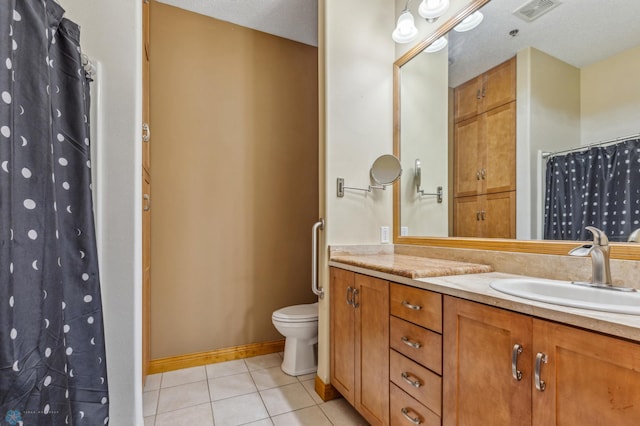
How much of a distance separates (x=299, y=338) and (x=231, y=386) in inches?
21.0

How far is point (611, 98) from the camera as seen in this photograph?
110 cm

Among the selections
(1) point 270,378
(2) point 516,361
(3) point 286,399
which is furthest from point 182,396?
(2) point 516,361

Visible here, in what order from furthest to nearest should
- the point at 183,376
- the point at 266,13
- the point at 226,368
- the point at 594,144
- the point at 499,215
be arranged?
1. the point at 266,13
2. the point at 226,368
3. the point at 183,376
4. the point at 499,215
5. the point at 594,144

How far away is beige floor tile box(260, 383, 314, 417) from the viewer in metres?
Answer: 1.71

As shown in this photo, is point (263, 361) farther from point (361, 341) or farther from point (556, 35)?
point (556, 35)

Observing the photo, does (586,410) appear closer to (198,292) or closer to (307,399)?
(307,399)

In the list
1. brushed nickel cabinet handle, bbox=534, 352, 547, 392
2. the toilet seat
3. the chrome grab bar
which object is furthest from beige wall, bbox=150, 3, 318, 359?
brushed nickel cabinet handle, bbox=534, 352, 547, 392

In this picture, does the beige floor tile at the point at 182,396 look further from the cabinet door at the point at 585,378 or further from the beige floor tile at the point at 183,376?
the cabinet door at the point at 585,378

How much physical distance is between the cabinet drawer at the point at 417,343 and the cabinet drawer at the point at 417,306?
3 centimetres

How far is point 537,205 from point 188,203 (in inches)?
87.3

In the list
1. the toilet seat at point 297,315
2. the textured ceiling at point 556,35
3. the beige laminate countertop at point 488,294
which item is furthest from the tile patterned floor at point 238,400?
the textured ceiling at point 556,35

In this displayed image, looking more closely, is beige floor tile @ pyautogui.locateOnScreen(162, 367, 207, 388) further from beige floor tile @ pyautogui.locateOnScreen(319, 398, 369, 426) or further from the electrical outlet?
the electrical outlet

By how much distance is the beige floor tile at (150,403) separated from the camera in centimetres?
169

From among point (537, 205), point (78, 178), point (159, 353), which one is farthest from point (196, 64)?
point (537, 205)
